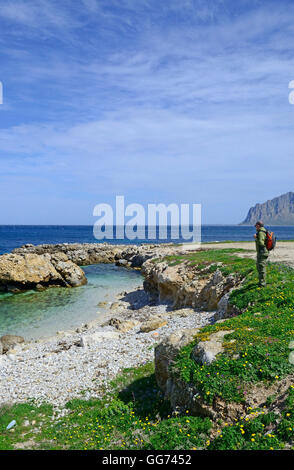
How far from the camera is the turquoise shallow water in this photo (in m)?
26.8

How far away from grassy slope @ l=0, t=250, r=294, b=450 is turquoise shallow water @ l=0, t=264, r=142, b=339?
47.6ft

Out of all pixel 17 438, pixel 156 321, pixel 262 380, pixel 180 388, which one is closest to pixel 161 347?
pixel 180 388

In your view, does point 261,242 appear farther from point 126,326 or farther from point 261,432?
point 126,326

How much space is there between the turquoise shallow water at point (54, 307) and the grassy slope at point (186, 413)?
14.5m

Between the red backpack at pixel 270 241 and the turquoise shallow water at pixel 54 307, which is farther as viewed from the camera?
the turquoise shallow water at pixel 54 307

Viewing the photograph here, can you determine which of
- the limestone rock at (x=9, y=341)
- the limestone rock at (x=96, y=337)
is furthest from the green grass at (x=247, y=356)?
the limestone rock at (x=9, y=341)

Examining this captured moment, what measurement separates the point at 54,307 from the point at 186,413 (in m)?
26.0

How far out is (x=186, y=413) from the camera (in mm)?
9367

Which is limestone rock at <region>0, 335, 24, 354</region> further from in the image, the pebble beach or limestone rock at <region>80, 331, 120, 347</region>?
limestone rock at <region>80, 331, 120, 347</region>

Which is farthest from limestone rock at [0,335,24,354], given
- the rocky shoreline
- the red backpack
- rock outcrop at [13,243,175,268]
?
rock outcrop at [13,243,175,268]

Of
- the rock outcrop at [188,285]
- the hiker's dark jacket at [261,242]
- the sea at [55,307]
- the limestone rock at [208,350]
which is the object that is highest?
the hiker's dark jacket at [261,242]

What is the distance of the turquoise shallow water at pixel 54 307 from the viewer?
26.8m

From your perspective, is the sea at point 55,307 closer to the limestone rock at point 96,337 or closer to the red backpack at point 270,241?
the limestone rock at point 96,337
